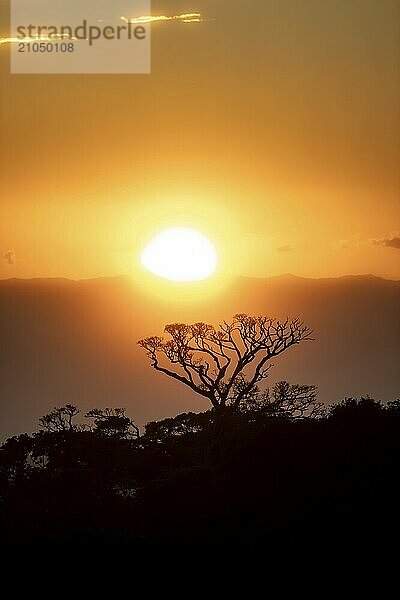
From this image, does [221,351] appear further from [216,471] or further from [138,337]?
[138,337]

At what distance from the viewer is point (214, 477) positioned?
26578mm

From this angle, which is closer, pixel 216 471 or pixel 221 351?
pixel 216 471

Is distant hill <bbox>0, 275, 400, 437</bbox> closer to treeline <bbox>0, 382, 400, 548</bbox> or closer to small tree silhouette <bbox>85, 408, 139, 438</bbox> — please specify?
small tree silhouette <bbox>85, 408, 139, 438</bbox>

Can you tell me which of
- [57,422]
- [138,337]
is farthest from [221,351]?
[138,337]

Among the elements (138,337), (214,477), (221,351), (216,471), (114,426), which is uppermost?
(138,337)

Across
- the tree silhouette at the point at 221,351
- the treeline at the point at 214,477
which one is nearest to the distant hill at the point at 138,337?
the tree silhouette at the point at 221,351

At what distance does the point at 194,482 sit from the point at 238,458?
1.41 metres

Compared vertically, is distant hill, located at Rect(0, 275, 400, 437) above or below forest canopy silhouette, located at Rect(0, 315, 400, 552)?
above

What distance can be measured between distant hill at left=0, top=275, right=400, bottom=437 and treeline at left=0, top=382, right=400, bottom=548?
7040 centimetres

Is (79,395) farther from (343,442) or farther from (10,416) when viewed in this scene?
(343,442)

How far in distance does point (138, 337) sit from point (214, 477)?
106 m

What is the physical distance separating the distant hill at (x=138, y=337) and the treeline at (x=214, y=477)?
7040 cm

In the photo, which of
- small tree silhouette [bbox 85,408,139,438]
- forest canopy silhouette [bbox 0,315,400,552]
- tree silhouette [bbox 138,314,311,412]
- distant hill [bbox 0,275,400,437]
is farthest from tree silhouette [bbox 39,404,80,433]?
distant hill [bbox 0,275,400,437]

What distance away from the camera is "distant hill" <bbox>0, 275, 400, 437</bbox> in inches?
4670
